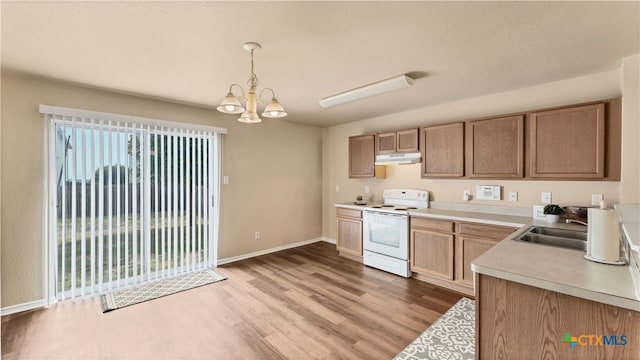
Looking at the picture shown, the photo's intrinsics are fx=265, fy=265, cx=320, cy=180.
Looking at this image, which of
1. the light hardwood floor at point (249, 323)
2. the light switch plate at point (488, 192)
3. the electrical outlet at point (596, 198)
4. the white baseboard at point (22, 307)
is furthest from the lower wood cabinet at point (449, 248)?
the white baseboard at point (22, 307)

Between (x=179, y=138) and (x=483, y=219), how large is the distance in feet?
13.0

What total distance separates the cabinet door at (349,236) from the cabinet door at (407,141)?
132 centimetres

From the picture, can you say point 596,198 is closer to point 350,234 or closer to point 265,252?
point 350,234

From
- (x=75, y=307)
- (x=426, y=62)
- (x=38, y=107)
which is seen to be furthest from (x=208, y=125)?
(x=426, y=62)

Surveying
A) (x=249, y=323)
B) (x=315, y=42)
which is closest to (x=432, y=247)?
(x=249, y=323)

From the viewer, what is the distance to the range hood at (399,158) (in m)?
3.73

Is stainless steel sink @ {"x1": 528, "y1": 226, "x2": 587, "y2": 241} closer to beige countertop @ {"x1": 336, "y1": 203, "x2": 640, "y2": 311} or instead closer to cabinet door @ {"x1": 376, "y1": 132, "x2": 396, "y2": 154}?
beige countertop @ {"x1": 336, "y1": 203, "x2": 640, "y2": 311}

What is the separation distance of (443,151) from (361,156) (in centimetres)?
140

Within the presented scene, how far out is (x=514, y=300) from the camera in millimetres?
1324

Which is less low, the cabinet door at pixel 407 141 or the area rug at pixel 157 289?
the cabinet door at pixel 407 141

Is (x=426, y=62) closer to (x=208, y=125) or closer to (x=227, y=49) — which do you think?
(x=227, y=49)

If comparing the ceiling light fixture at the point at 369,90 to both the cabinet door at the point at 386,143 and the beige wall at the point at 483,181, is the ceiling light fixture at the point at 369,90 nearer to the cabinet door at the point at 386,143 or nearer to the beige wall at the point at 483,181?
the beige wall at the point at 483,181

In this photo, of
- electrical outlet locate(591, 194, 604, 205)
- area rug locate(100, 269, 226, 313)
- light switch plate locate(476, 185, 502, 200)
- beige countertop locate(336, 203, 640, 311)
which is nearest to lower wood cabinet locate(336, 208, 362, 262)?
light switch plate locate(476, 185, 502, 200)

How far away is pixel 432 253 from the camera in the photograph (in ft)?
10.8
